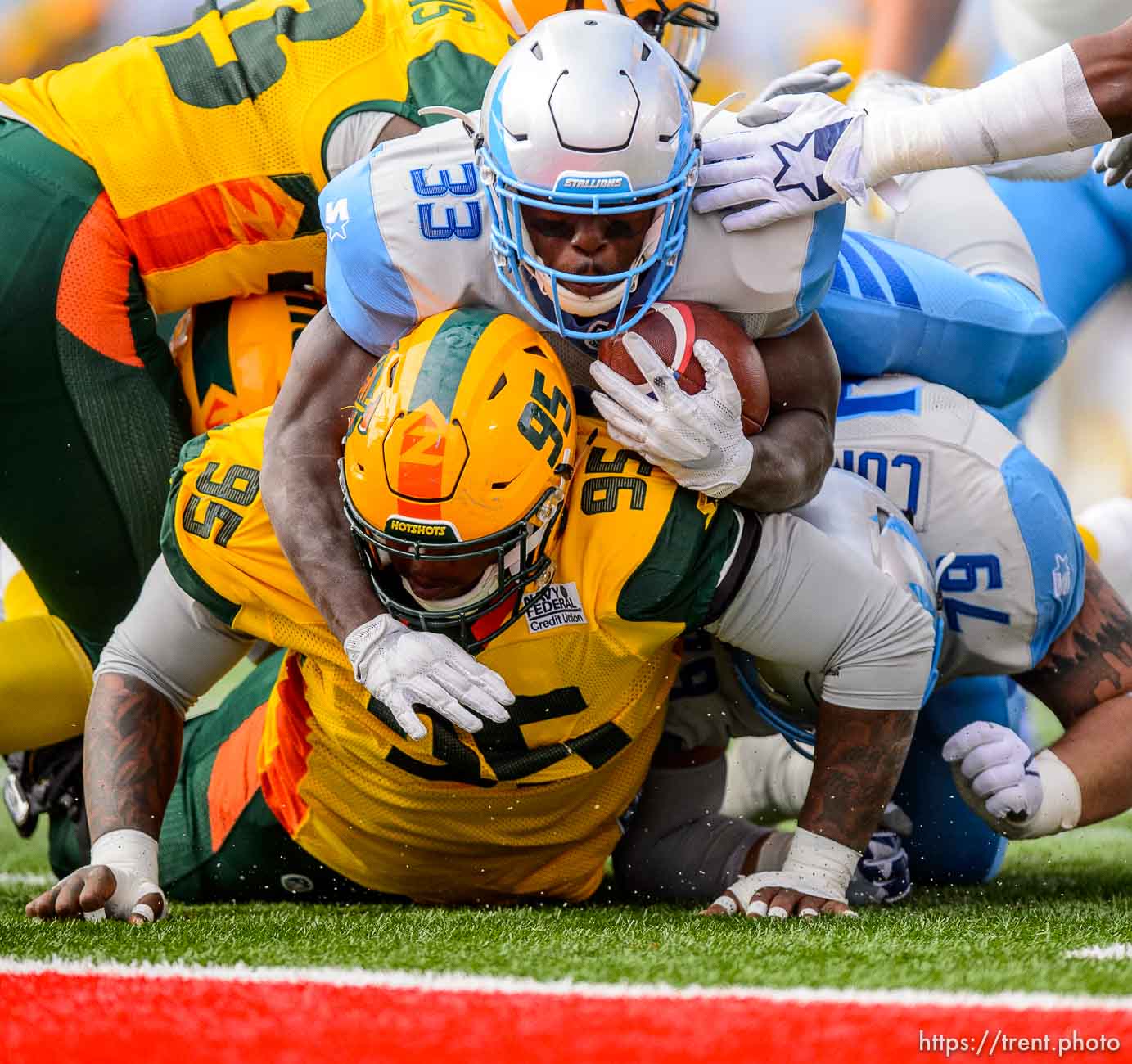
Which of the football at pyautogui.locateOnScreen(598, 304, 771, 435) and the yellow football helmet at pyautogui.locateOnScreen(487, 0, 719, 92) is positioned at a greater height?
the yellow football helmet at pyautogui.locateOnScreen(487, 0, 719, 92)

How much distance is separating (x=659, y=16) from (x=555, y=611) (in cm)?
136

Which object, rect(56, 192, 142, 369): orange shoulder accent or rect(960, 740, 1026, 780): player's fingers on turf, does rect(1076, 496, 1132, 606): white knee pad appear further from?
rect(56, 192, 142, 369): orange shoulder accent

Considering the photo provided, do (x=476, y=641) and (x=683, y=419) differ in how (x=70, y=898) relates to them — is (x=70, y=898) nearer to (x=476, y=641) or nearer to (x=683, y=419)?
(x=476, y=641)

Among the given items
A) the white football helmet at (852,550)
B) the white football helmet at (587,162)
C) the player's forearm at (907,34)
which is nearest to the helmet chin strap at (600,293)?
the white football helmet at (587,162)

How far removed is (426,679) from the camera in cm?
211

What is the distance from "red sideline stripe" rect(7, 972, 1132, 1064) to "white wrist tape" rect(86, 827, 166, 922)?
0.59 m

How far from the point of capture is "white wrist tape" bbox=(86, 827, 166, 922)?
7.54 ft

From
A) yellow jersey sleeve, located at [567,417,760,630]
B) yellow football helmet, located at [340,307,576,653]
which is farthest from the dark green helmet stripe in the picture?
yellow jersey sleeve, located at [567,417,760,630]

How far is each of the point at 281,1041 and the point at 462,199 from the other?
1177 millimetres

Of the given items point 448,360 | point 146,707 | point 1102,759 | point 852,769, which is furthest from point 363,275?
point 1102,759

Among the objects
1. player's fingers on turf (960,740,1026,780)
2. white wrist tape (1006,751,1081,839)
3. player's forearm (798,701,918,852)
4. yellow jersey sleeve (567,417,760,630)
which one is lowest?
white wrist tape (1006,751,1081,839)

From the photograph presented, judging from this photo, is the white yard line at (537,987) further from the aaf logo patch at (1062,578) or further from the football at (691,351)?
the aaf logo patch at (1062,578)

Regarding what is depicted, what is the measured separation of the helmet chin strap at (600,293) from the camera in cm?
222

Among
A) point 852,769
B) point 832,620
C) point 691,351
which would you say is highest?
point 691,351
